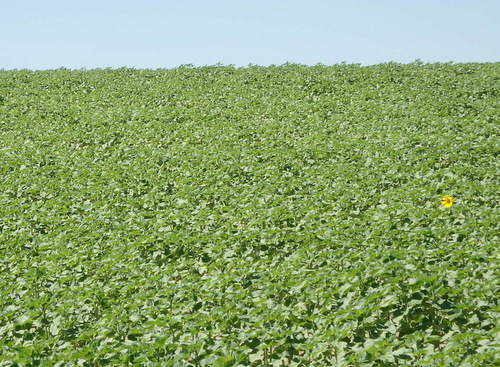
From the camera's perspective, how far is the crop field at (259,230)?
5.88 metres

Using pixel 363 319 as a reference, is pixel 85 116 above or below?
above

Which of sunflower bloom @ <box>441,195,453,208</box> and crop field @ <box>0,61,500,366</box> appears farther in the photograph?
sunflower bloom @ <box>441,195,453,208</box>

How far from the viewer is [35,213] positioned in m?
12.5

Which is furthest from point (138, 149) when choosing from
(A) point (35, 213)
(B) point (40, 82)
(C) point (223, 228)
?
(B) point (40, 82)

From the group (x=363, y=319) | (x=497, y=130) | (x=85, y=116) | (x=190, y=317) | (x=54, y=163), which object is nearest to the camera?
(x=363, y=319)

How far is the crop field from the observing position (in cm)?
588

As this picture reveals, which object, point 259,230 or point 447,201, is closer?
point 259,230

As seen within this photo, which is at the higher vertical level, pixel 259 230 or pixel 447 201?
pixel 447 201

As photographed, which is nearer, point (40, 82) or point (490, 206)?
point (490, 206)

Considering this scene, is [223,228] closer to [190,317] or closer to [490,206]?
[190,317]

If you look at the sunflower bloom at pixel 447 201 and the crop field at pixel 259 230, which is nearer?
the crop field at pixel 259 230

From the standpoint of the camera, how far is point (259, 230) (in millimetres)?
9461

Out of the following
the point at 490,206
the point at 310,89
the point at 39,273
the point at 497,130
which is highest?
the point at 310,89

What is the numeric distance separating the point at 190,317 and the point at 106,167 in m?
9.41
